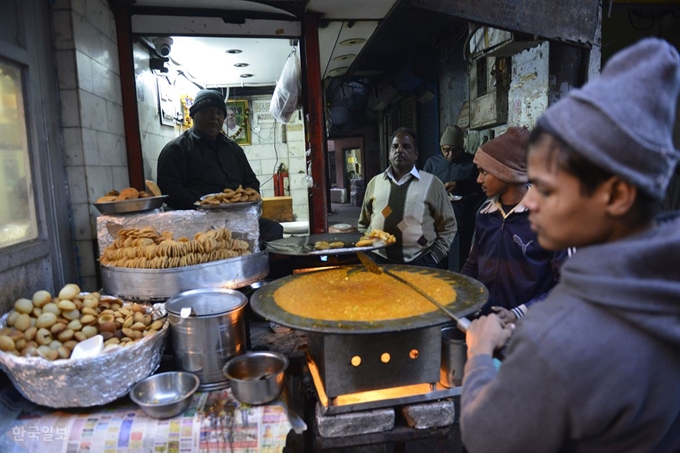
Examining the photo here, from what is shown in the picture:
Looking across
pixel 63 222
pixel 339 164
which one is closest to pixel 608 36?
pixel 63 222

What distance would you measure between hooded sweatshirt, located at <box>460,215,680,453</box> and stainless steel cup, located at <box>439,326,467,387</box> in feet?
3.87

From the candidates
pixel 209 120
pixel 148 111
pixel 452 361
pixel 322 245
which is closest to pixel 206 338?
pixel 322 245

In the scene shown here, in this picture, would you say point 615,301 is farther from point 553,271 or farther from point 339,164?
point 339,164

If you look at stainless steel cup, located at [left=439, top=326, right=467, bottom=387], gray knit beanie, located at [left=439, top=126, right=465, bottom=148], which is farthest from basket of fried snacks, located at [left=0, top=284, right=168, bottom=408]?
gray knit beanie, located at [left=439, top=126, right=465, bottom=148]

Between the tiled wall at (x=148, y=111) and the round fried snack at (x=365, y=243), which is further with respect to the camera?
the tiled wall at (x=148, y=111)

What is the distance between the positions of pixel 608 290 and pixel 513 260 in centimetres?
148

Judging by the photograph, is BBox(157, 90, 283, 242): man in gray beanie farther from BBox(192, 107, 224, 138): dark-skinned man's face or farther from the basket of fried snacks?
the basket of fried snacks

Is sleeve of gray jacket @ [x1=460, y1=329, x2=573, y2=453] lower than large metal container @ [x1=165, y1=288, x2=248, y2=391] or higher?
higher

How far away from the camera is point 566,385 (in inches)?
32.6

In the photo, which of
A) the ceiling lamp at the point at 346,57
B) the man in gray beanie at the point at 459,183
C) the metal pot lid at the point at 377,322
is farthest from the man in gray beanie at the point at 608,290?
the ceiling lamp at the point at 346,57

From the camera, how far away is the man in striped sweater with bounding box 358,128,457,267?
3590 millimetres

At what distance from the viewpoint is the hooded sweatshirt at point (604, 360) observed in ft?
2.65

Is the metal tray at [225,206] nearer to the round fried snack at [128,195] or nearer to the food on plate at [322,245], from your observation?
the round fried snack at [128,195]

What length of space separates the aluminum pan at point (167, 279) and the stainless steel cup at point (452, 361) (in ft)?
4.15
